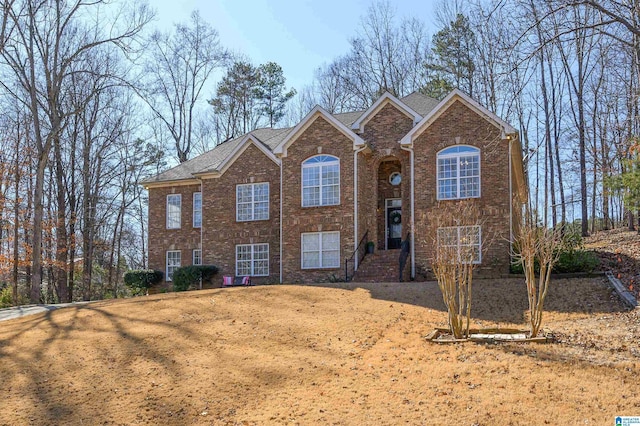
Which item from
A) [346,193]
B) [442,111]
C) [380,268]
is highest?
[442,111]

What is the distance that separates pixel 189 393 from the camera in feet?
34.7

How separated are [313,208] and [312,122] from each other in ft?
11.5

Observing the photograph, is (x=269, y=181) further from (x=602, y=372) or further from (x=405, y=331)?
(x=602, y=372)

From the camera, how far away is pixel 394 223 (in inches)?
997

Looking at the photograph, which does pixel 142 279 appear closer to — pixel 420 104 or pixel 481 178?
pixel 420 104

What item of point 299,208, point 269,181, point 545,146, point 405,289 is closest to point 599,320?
point 405,289

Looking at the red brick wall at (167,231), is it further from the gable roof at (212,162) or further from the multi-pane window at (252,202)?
the multi-pane window at (252,202)

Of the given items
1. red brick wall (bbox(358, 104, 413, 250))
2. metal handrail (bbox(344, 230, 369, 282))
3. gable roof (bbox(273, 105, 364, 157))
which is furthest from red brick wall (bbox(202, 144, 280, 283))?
red brick wall (bbox(358, 104, 413, 250))

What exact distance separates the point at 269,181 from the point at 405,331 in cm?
1375

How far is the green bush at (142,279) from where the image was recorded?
28250mm

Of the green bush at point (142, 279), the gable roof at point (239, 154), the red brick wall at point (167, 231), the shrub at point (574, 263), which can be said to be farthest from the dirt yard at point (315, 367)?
the red brick wall at point (167, 231)

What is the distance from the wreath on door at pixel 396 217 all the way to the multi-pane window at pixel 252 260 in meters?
5.48

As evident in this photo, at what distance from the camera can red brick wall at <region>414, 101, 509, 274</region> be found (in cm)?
2139

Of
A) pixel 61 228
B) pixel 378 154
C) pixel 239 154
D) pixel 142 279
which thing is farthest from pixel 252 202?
pixel 61 228
